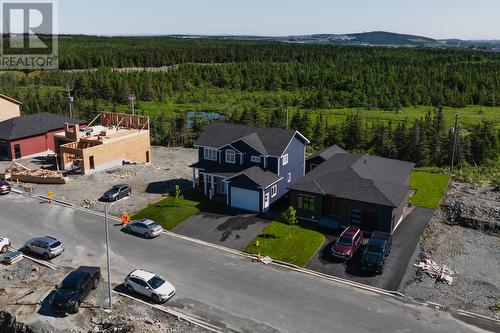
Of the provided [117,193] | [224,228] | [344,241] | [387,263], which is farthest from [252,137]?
[387,263]

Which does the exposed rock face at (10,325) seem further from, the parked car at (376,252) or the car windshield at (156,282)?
the parked car at (376,252)

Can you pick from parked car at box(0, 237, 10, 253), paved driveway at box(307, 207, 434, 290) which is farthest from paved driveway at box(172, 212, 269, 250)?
parked car at box(0, 237, 10, 253)

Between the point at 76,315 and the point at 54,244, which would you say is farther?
the point at 54,244

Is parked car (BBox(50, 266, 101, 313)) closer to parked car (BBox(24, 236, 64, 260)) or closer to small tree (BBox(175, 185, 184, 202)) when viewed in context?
parked car (BBox(24, 236, 64, 260))

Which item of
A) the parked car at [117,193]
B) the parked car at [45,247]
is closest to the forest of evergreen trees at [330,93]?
the parked car at [117,193]

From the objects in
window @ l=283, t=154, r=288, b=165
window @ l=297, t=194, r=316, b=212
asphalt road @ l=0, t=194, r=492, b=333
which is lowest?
asphalt road @ l=0, t=194, r=492, b=333

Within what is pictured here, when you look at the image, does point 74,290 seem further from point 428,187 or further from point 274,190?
point 428,187

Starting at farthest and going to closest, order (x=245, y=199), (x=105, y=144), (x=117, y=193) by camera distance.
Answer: (x=105, y=144) < (x=117, y=193) < (x=245, y=199)
